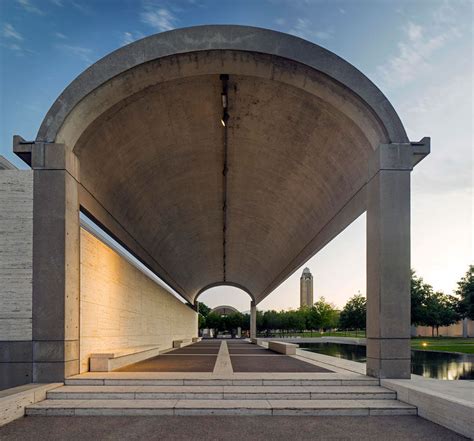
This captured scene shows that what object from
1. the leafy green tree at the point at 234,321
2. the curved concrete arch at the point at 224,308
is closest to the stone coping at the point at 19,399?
the leafy green tree at the point at 234,321

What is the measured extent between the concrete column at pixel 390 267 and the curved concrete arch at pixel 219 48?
3.41ft

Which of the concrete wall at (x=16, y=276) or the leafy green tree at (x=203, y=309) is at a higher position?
the concrete wall at (x=16, y=276)

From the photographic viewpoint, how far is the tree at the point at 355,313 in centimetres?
6675

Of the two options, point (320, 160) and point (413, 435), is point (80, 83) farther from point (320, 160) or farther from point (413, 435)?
point (413, 435)

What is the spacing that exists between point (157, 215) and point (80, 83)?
9.26 m

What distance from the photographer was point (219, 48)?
395 inches

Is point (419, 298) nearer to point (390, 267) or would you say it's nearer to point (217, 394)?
point (390, 267)

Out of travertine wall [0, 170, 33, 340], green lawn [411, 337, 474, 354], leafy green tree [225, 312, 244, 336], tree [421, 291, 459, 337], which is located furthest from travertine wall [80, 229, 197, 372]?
leafy green tree [225, 312, 244, 336]

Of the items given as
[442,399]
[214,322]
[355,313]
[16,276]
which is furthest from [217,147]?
[214,322]

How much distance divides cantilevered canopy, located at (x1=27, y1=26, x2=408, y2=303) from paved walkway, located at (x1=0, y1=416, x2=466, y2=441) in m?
5.62

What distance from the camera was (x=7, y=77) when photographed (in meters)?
10.5

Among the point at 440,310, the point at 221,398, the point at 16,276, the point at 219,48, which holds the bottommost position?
the point at 440,310

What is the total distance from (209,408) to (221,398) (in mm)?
646

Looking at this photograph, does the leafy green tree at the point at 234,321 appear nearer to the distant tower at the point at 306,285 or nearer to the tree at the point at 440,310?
the tree at the point at 440,310
